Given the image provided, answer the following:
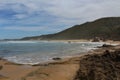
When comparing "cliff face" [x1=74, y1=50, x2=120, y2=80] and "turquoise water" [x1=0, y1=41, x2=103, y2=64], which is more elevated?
"cliff face" [x1=74, y1=50, x2=120, y2=80]

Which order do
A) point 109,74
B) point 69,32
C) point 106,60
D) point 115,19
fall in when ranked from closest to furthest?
point 109,74 < point 106,60 < point 115,19 < point 69,32

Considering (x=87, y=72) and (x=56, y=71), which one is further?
(x=56, y=71)

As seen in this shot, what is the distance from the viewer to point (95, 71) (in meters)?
10.6

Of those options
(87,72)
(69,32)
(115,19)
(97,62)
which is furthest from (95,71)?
(69,32)

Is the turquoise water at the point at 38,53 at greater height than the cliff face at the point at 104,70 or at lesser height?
lesser

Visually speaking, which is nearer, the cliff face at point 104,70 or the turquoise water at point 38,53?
the cliff face at point 104,70

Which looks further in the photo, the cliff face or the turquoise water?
the turquoise water

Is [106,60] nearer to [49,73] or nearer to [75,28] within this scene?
[49,73]

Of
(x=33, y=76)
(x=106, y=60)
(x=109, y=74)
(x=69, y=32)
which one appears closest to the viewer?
(x=109, y=74)

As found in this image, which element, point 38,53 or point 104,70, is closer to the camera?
point 104,70

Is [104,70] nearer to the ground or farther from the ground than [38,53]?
farther from the ground

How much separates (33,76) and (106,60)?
3362 mm

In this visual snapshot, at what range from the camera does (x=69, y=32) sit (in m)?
183

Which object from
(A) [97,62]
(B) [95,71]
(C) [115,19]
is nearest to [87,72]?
(B) [95,71]
